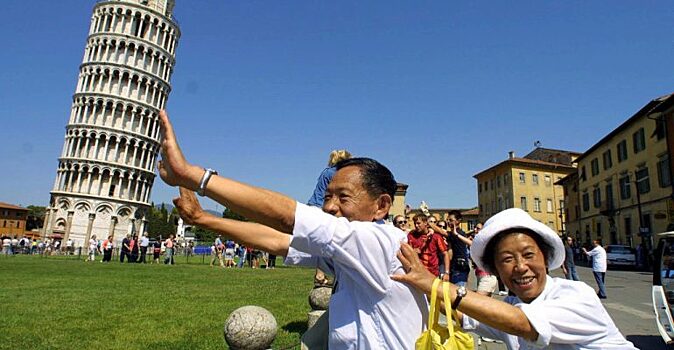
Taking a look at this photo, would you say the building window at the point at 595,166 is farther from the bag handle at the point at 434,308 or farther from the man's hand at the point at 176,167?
the man's hand at the point at 176,167

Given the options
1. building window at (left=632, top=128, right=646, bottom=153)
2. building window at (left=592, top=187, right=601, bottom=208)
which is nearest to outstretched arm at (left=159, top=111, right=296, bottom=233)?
building window at (left=632, top=128, right=646, bottom=153)

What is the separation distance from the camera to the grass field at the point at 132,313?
6492 mm

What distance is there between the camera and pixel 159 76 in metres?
76.4

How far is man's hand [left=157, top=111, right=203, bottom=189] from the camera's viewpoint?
156 centimetres

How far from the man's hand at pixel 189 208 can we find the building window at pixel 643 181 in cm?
4110

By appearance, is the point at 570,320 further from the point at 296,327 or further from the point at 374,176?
the point at 296,327

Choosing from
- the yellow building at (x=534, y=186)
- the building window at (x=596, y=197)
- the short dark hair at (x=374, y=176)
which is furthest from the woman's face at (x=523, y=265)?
the yellow building at (x=534, y=186)

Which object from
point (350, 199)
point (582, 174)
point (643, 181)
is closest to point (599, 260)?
point (350, 199)

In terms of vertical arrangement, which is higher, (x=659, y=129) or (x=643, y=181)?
(x=659, y=129)

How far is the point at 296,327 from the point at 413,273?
6.32m

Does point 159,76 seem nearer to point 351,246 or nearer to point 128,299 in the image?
point 128,299

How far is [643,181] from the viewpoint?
3566 centimetres

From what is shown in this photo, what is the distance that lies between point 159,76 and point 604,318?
272ft

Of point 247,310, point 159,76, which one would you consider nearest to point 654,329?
point 247,310
